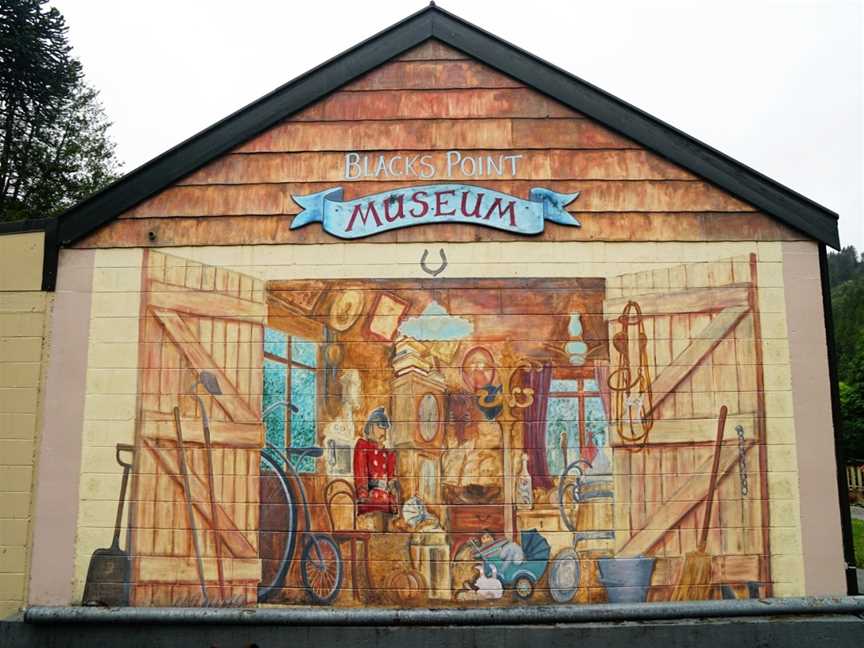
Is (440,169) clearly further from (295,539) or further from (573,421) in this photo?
(295,539)

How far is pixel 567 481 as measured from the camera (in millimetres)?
6469

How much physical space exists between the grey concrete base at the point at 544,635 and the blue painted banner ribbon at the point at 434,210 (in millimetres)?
3584

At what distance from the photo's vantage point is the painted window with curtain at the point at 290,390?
6.56 meters

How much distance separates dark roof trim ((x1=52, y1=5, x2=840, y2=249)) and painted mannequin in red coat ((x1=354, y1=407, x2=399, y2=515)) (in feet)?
10.0

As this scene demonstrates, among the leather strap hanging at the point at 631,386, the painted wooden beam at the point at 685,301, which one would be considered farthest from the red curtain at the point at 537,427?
the painted wooden beam at the point at 685,301

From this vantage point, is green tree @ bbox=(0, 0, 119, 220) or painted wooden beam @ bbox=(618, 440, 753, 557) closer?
painted wooden beam @ bbox=(618, 440, 753, 557)

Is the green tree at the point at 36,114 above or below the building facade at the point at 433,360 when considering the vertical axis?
above

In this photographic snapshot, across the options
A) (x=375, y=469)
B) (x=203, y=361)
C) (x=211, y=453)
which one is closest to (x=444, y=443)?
(x=375, y=469)

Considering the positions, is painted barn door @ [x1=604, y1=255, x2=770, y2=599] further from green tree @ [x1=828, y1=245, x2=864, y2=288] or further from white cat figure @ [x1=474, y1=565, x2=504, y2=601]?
green tree @ [x1=828, y1=245, x2=864, y2=288]

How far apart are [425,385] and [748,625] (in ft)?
11.4

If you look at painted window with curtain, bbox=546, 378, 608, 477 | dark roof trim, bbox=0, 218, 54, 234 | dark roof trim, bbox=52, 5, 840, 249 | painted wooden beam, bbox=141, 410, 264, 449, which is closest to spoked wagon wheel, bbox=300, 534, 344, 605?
painted wooden beam, bbox=141, 410, 264, 449

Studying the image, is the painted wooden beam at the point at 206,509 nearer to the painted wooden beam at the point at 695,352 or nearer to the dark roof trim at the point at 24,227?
the dark roof trim at the point at 24,227

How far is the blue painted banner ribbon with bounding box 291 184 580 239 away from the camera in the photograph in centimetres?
684

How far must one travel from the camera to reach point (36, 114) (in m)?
23.9
